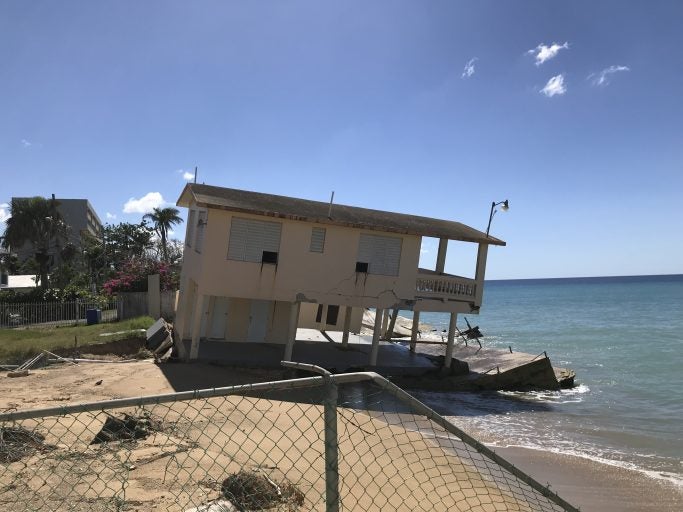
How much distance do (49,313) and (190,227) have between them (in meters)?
11.5

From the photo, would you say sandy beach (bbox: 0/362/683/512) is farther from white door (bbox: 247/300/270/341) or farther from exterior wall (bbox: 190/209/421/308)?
white door (bbox: 247/300/270/341)

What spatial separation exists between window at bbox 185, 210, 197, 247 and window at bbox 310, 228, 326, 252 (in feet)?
19.0

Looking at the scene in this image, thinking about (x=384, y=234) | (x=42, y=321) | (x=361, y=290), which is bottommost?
(x=42, y=321)

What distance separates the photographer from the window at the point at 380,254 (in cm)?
1914

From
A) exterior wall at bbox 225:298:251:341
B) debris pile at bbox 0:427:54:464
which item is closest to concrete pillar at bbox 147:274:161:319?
exterior wall at bbox 225:298:251:341

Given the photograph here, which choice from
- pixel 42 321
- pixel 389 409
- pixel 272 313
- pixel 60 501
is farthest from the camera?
pixel 42 321

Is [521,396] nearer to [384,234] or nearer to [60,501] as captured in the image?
[384,234]

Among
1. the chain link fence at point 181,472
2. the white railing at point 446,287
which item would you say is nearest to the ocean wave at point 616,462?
the chain link fence at point 181,472

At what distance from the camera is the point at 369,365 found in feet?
62.0

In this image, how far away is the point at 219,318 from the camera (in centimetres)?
2139

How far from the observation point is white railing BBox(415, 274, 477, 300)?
66.2 ft

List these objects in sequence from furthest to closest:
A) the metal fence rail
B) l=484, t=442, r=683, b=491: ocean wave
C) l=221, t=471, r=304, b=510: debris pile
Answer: the metal fence rail → l=484, t=442, r=683, b=491: ocean wave → l=221, t=471, r=304, b=510: debris pile

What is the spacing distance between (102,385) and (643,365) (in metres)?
28.6

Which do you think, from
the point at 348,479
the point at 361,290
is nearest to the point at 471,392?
the point at 361,290
